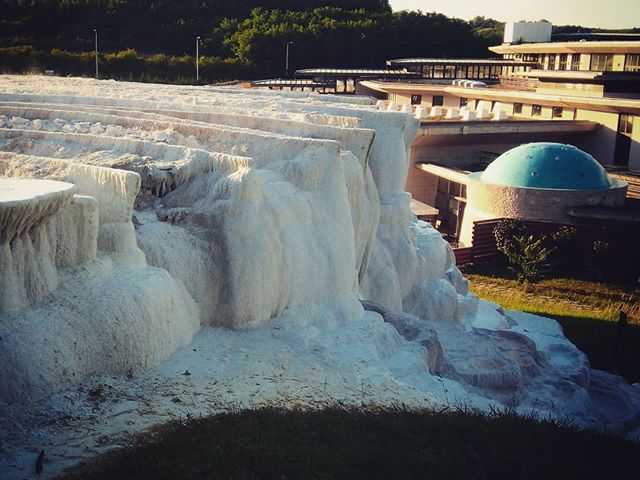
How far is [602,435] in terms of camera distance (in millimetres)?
11500

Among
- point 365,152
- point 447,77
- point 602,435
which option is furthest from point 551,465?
point 447,77

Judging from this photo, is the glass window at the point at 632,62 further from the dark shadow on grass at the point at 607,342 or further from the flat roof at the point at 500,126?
the dark shadow on grass at the point at 607,342

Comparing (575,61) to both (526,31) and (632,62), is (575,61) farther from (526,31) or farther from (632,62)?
(526,31)

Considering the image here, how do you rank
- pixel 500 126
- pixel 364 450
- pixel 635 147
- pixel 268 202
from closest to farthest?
pixel 364 450 < pixel 268 202 < pixel 635 147 < pixel 500 126

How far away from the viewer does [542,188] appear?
27297mm

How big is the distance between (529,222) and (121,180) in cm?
1896

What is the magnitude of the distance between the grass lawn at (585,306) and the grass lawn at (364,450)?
8256 mm

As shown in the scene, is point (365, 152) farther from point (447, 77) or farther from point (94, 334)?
point (447, 77)

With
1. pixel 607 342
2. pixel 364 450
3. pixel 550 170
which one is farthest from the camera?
pixel 550 170

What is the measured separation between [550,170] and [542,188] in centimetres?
98

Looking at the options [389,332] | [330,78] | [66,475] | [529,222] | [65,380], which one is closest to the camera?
[66,475]

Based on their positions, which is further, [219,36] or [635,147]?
[219,36]

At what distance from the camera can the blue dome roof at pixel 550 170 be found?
2756 cm

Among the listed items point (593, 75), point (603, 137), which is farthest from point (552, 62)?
point (603, 137)
